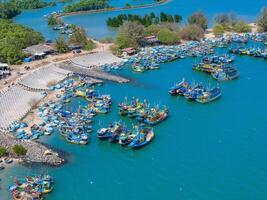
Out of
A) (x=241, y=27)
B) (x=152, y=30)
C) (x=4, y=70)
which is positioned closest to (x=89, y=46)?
(x=152, y=30)

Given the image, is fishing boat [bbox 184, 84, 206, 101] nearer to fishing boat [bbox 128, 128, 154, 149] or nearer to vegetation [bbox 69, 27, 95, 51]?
fishing boat [bbox 128, 128, 154, 149]

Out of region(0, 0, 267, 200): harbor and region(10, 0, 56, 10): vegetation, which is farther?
region(10, 0, 56, 10): vegetation

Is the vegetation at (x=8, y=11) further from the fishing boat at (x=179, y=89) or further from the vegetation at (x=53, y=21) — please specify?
the fishing boat at (x=179, y=89)

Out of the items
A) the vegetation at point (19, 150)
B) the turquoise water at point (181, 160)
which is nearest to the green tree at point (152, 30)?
the turquoise water at point (181, 160)

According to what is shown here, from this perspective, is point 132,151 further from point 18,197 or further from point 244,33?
point 244,33

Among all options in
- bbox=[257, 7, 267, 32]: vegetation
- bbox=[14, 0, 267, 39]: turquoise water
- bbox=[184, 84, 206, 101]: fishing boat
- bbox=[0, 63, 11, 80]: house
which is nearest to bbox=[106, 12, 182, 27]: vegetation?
bbox=[14, 0, 267, 39]: turquoise water

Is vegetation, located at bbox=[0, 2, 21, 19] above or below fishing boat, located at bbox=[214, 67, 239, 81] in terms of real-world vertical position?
above

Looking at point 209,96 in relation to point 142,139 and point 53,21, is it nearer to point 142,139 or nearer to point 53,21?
point 142,139
